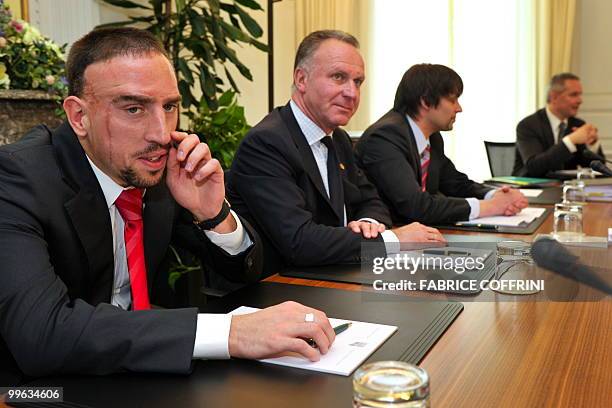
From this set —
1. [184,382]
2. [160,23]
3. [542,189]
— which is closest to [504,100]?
[542,189]

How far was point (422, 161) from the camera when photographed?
297 centimetres

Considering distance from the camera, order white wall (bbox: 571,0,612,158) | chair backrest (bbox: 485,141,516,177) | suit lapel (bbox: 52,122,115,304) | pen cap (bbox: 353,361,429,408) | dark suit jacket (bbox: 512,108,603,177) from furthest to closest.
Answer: white wall (bbox: 571,0,612,158) < chair backrest (bbox: 485,141,516,177) < dark suit jacket (bbox: 512,108,603,177) < suit lapel (bbox: 52,122,115,304) < pen cap (bbox: 353,361,429,408)

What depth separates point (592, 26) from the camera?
5.80 metres

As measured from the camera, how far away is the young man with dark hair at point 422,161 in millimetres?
2408

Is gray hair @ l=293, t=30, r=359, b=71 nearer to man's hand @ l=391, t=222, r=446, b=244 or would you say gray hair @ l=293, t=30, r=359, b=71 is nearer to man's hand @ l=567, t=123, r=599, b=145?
man's hand @ l=391, t=222, r=446, b=244

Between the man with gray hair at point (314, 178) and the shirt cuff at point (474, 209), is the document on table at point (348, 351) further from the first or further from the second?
the shirt cuff at point (474, 209)

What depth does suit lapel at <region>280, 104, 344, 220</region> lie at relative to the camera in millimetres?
2051

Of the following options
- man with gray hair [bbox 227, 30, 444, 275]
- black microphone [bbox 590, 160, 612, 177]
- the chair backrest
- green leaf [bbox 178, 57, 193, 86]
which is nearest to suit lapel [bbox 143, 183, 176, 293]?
man with gray hair [bbox 227, 30, 444, 275]

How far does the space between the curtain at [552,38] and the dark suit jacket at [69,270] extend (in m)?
4.82

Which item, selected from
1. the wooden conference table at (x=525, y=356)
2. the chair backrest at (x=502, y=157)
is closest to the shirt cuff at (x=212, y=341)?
the wooden conference table at (x=525, y=356)

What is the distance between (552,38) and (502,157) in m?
1.65

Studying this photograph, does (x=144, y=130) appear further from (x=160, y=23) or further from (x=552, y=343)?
(x=160, y=23)

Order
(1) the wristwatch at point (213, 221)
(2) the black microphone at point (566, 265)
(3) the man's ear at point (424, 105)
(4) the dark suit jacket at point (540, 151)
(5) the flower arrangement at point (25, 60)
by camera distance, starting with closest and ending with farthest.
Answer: (2) the black microphone at point (566, 265)
(1) the wristwatch at point (213, 221)
(5) the flower arrangement at point (25, 60)
(3) the man's ear at point (424, 105)
(4) the dark suit jacket at point (540, 151)

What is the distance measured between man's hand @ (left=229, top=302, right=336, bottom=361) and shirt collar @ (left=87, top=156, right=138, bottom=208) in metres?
0.51
